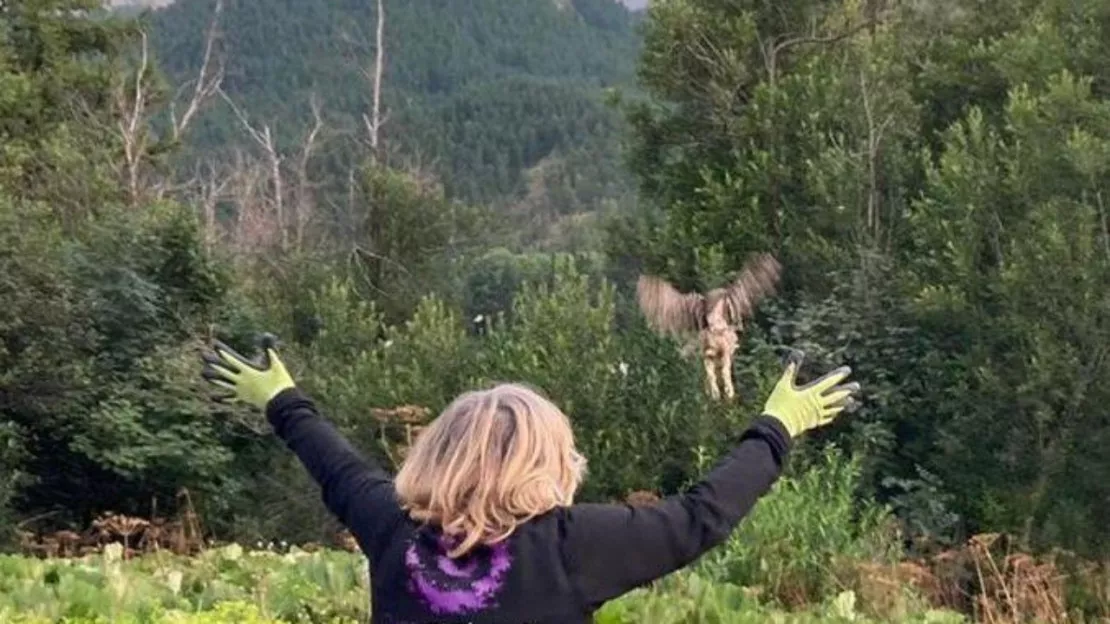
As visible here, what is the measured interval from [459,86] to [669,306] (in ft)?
325

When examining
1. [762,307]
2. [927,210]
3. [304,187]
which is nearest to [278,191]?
[304,187]

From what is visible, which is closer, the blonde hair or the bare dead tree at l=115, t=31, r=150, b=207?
the blonde hair

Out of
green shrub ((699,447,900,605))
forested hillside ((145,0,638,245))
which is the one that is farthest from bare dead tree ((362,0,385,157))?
forested hillside ((145,0,638,245))

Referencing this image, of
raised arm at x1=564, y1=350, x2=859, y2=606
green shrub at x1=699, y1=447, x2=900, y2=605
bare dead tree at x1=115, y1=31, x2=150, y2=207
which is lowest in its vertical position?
bare dead tree at x1=115, y1=31, x2=150, y2=207

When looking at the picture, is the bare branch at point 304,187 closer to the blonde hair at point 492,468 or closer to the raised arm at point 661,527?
the raised arm at point 661,527

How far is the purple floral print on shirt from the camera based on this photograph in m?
2.59

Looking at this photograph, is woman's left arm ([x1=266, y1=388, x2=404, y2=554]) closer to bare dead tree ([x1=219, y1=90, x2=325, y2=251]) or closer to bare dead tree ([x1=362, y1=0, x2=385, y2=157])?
bare dead tree ([x1=362, y1=0, x2=385, y2=157])

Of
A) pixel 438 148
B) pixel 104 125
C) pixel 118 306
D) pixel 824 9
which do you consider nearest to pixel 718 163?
pixel 824 9

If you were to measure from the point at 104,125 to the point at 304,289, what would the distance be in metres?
6.75

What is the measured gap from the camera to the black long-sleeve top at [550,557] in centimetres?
259

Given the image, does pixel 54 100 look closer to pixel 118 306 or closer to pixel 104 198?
pixel 104 198

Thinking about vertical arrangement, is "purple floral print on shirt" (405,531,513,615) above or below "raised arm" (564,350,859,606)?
below

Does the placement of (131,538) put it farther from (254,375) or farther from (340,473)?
(340,473)

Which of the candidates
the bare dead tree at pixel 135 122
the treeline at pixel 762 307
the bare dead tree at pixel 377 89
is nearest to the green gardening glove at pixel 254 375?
the treeline at pixel 762 307
